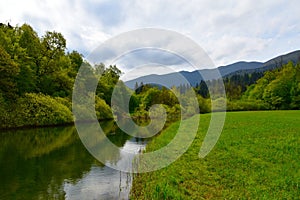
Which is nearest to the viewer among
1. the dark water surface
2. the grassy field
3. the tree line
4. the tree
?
the grassy field

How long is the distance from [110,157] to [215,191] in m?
9.11

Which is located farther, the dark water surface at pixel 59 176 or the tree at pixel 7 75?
the tree at pixel 7 75

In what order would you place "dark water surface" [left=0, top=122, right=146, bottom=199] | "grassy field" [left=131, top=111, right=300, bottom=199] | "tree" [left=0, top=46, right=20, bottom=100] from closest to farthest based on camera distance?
1. "grassy field" [left=131, top=111, right=300, bottom=199]
2. "dark water surface" [left=0, top=122, right=146, bottom=199]
3. "tree" [left=0, top=46, right=20, bottom=100]

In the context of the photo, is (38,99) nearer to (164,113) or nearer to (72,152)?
(72,152)

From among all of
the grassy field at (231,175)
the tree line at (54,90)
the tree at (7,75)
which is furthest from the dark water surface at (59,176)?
the tree at (7,75)

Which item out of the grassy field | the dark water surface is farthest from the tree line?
the dark water surface

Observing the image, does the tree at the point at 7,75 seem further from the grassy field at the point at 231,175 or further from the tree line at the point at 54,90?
the grassy field at the point at 231,175

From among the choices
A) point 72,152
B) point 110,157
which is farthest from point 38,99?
point 110,157

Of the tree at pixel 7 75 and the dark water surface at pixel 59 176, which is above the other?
the tree at pixel 7 75

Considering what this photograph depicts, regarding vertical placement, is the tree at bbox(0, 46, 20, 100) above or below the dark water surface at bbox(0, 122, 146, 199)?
above

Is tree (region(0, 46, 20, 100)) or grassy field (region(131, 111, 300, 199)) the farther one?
tree (region(0, 46, 20, 100))

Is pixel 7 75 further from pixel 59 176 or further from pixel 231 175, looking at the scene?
pixel 231 175

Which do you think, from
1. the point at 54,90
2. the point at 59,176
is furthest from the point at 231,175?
the point at 54,90

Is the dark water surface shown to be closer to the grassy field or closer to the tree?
the grassy field
